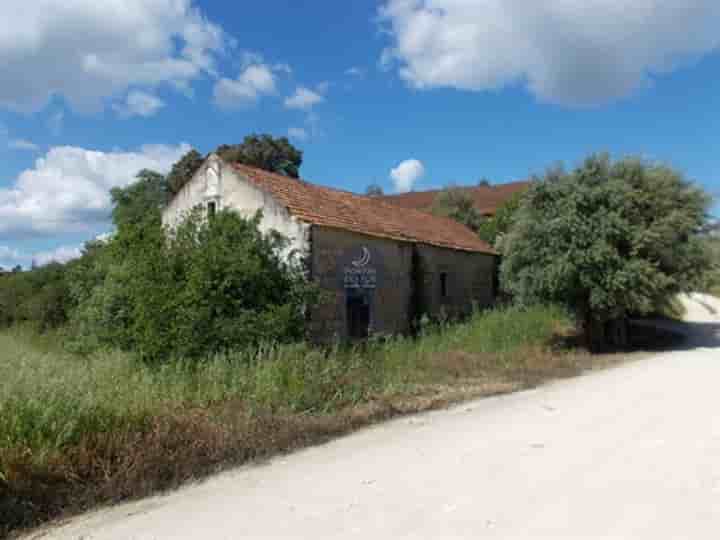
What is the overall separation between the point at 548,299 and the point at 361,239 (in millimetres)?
5552

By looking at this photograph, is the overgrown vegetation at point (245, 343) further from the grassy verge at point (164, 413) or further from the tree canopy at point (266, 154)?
the tree canopy at point (266, 154)

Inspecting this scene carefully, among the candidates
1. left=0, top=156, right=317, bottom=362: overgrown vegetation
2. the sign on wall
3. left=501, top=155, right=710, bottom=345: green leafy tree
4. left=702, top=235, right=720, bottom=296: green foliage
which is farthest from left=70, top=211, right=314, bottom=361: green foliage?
left=702, top=235, right=720, bottom=296: green foliage

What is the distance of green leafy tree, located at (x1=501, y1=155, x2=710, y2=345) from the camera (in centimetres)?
1518

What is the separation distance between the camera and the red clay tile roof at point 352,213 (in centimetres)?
1511

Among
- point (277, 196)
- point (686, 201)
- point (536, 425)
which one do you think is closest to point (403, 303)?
point (277, 196)

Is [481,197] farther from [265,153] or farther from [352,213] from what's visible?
[352,213]

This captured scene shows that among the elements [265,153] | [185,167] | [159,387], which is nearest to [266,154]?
[265,153]

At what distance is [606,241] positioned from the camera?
15234mm

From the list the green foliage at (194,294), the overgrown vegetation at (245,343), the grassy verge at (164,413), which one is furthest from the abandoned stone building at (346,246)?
the grassy verge at (164,413)

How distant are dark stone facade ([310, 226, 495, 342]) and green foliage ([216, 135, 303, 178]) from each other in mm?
19863

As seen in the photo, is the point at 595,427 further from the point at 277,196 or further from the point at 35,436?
the point at 277,196

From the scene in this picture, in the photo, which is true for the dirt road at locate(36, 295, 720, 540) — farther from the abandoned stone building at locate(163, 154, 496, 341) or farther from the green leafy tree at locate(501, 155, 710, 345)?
the green leafy tree at locate(501, 155, 710, 345)

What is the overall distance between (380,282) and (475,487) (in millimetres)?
11526

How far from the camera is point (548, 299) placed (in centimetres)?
1627
